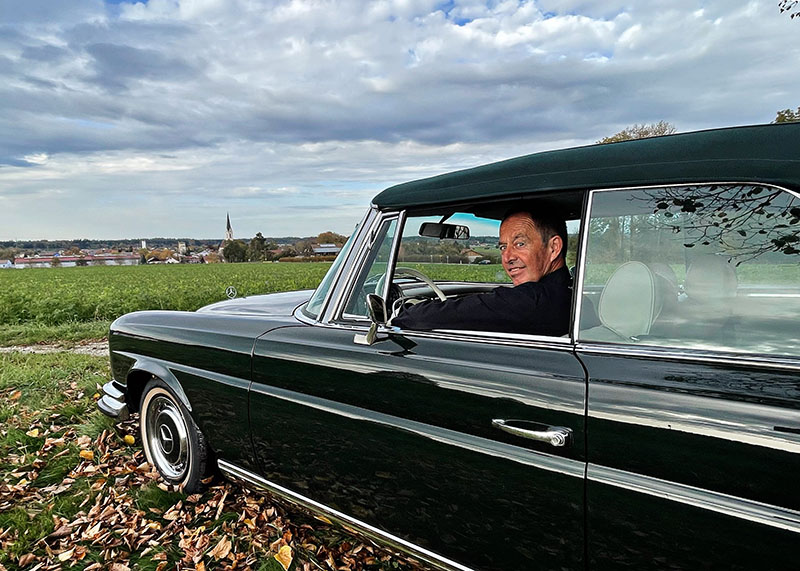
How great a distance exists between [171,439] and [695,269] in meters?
3.11

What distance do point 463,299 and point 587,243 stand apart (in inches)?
21.6

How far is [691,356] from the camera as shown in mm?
1510

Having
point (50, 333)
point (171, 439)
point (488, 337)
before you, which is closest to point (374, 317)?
point (488, 337)

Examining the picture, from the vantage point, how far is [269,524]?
3.06 m

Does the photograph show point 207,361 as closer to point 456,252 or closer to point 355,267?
point 355,267

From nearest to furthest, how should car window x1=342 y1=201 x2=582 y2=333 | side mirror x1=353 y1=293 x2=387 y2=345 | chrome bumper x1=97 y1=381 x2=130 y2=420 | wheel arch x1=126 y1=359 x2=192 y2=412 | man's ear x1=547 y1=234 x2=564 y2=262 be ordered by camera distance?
side mirror x1=353 y1=293 x2=387 y2=345, man's ear x1=547 y1=234 x2=564 y2=262, car window x1=342 y1=201 x2=582 y2=333, wheel arch x1=126 y1=359 x2=192 y2=412, chrome bumper x1=97 y1=381 x2=130 y2=420

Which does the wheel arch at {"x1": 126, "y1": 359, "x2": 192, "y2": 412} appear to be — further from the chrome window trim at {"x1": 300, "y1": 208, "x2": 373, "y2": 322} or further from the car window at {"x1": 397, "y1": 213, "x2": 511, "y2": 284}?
the car window at {"x1": 397, "y1": 213, "x2": 511, "y2": 284}

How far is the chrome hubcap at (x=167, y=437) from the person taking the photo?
10.8 ft

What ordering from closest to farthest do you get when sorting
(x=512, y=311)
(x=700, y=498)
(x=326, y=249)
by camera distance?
(x=700, y=498), (x=512, y=311), (x=326, y=249)

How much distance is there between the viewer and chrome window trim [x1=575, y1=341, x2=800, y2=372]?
1.38 m

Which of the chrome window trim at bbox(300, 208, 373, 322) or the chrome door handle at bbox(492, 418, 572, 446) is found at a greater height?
the chrome window trim at bbox(300, 208, 373, 322)

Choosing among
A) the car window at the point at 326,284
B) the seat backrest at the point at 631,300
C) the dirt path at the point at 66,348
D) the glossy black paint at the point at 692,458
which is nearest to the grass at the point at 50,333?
the dirt path at the point at 66,348

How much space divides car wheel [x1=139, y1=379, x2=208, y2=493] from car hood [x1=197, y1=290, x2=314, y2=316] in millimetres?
607

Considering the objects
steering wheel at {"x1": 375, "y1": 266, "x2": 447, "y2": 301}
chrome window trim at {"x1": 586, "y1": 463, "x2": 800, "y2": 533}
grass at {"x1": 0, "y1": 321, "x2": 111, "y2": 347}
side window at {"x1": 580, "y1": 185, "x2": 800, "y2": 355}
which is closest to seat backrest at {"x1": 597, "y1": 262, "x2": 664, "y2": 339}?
side window at {"x1": 580, "y1": 185, "x2": 800, "y2": 355}
